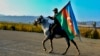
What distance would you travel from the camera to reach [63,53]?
14.6 metres

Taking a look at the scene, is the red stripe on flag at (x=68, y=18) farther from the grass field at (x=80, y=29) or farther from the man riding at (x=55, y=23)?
the grass field at (x=80, y=29)

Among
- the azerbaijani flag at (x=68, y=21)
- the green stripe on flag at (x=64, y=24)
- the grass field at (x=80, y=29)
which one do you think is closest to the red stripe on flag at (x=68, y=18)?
the azerbaijani flag at (x=68, y=21)

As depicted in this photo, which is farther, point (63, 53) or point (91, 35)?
point (91, 35)

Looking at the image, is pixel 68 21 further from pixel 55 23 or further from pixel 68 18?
pixel 55 23

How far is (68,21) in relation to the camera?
47.0ft

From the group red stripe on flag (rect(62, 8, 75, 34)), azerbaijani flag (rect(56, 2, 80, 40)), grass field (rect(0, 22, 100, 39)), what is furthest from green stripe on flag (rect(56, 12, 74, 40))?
grass field (rect(0, 22, 100, 39))

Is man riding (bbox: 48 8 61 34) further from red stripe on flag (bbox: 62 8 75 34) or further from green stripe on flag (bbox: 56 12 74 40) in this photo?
red stripe on flag (bbox: 62 8 75 34)

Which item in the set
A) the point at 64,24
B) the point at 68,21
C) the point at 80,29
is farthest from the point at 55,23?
the point at 80,29

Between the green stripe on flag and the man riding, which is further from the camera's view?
the man riding

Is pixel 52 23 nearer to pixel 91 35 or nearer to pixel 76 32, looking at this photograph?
pixel 76 32

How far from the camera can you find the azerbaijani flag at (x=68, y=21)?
14.2m

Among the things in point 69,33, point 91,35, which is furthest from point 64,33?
point 91,35

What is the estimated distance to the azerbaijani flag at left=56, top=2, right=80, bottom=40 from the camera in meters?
14.2

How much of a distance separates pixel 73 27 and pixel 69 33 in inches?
13.5
